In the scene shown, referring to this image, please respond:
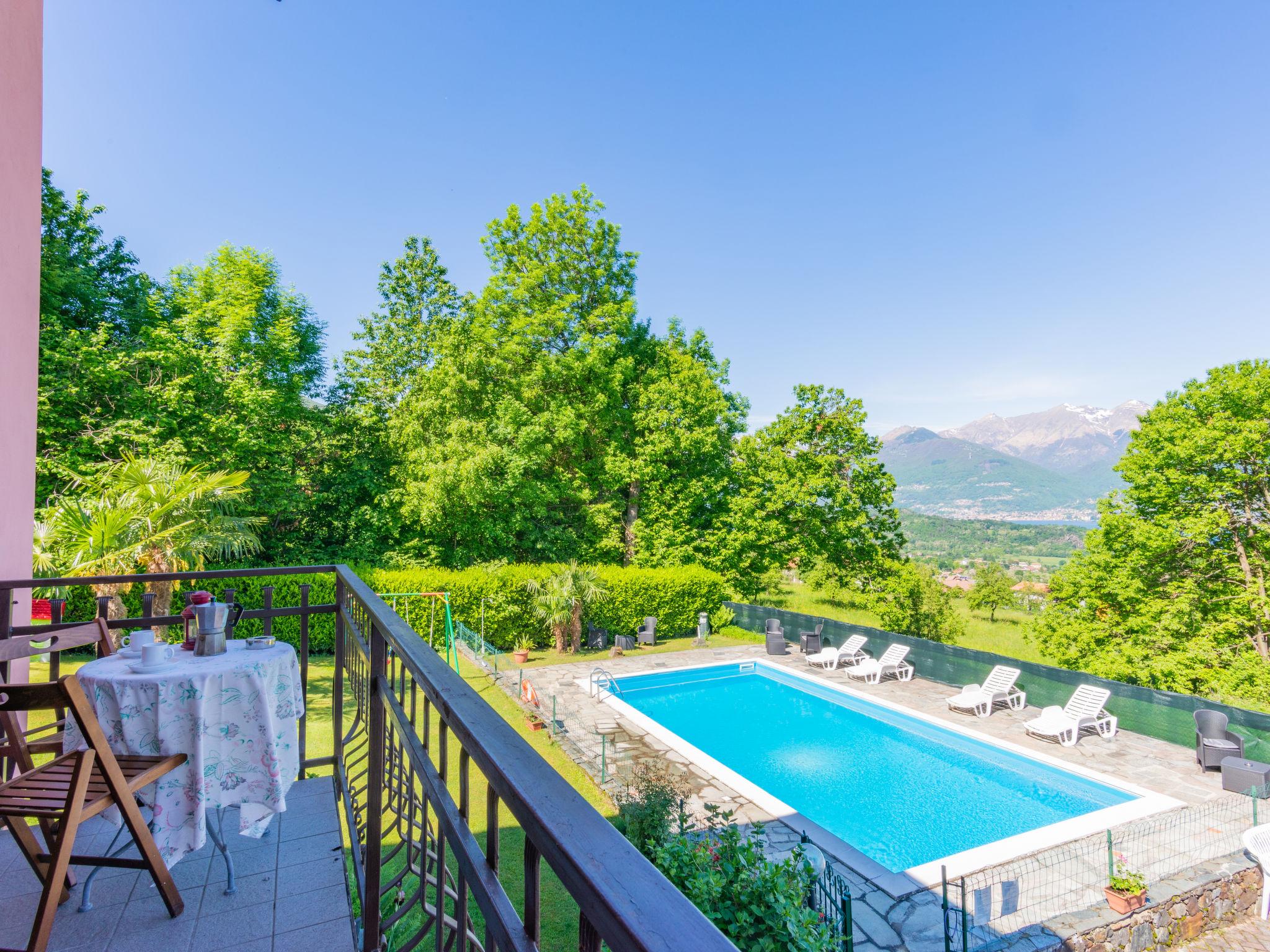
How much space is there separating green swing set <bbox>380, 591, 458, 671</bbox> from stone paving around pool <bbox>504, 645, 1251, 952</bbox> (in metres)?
1.64

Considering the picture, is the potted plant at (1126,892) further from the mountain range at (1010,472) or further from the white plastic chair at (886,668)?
the mountain range at (1010,472)

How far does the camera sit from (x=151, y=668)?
2.64 m

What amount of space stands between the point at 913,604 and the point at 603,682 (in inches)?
487

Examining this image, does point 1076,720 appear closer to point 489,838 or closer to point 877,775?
point 877,775

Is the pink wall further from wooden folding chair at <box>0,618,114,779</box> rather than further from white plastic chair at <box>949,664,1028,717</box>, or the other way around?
white plastic chair at <box>949,664,1028,717</box>

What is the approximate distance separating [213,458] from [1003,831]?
17504mm

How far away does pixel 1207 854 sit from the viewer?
673 cm

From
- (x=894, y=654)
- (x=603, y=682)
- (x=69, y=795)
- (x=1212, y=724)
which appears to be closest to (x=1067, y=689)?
(x=1212, y=724)

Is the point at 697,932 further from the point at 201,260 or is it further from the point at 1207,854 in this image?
the point at 201,260

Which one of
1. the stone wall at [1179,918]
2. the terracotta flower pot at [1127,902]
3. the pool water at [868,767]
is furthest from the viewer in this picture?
the pool water at [868,767]

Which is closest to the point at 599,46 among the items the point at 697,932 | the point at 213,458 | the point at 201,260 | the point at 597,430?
the point at 597,430

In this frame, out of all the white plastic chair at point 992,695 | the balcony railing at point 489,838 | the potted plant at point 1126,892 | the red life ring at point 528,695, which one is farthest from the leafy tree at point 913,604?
the balcony railing at point 489,838

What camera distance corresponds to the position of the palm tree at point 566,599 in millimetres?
14781

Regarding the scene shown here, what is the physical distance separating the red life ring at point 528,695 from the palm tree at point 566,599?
347 centimetres
